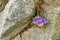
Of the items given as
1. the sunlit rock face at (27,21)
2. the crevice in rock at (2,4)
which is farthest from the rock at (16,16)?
the crevice in rock at (2,4)

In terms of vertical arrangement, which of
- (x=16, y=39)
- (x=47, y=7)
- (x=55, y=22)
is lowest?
(x=16, y=39)

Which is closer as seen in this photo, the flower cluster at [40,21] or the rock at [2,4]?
the flower cluster at [40,21]

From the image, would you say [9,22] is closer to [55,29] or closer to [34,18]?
[34,18]

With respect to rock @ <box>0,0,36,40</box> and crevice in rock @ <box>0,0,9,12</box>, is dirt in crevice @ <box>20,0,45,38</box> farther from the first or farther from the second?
crevice in rock @ <box>0,0,9,12</box>

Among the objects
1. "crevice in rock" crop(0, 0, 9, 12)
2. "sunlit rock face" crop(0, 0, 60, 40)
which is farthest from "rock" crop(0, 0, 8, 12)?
"sunlit rock face" crop(0, 0, 60, 40)

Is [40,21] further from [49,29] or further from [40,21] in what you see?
[49,29]

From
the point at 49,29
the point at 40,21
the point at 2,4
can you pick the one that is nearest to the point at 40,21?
the point at 40,21

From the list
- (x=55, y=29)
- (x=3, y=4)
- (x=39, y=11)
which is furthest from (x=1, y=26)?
(x=55, y=29)

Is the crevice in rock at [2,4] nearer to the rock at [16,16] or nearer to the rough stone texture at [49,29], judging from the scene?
the rock at [16,16]
